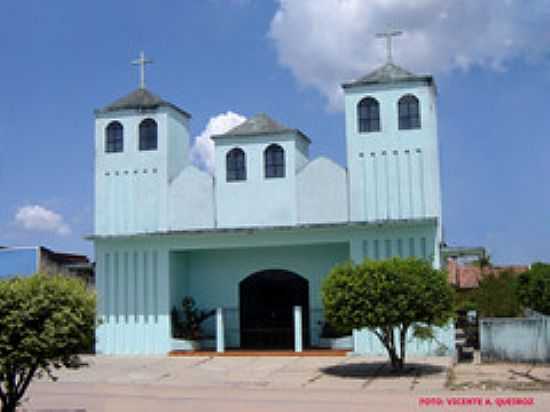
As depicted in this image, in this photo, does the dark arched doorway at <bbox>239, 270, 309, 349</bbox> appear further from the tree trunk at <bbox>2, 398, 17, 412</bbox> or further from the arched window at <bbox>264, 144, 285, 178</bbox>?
the tree trunk at <bbox>2, 398, 17, 412</bbox>

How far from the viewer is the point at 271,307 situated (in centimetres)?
2719

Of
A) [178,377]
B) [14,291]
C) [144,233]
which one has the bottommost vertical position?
[178,377]

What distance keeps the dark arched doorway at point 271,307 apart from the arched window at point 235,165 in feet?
11.9

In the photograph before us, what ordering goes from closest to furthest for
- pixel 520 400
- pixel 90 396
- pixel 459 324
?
Answer: 1. pixel 520 400
2. pixel 90 396
3. pixel 459 324

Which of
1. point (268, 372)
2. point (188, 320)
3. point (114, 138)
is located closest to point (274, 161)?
point (114, 138)

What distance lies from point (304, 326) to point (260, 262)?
8.90 ft

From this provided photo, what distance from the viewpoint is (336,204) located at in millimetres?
24859

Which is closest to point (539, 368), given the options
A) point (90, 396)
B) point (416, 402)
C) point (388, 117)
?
point (416, 402)

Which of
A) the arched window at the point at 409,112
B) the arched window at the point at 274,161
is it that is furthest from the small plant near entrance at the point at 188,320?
the arched window at the point at 409,112

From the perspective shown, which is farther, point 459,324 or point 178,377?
point 459,324

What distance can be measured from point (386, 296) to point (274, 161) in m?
8.40

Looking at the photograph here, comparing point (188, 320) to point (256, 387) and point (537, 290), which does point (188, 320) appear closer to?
point (256, 387)

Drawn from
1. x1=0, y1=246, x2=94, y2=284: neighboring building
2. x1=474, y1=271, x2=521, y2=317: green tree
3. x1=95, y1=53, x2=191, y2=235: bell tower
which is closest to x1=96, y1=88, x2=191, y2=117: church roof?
x1=95, y1=53, x2=191, y2=235: bell tower

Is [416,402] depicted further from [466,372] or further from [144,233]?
[144,233]
